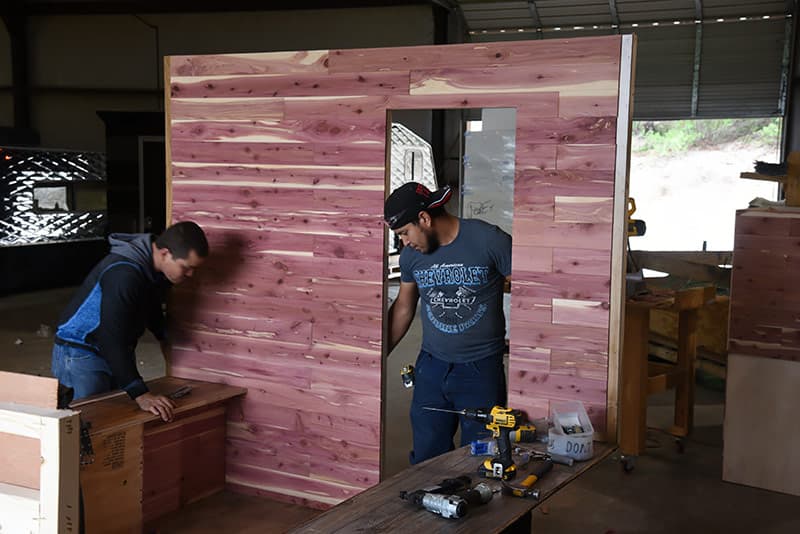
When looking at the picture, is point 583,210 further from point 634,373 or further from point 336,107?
point 634,373

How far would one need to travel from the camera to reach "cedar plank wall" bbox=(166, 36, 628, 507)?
141 inches

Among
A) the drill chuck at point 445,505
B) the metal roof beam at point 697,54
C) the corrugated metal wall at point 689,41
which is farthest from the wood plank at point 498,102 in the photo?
the metal roof beam at point 697,54

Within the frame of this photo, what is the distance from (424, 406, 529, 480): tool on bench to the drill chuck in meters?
0.34

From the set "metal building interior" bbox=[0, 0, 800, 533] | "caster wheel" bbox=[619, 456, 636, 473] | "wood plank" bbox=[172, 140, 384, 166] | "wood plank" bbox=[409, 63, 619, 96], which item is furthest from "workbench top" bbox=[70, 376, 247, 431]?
"metal building interior" bbox=[0, 0, 800, 533]

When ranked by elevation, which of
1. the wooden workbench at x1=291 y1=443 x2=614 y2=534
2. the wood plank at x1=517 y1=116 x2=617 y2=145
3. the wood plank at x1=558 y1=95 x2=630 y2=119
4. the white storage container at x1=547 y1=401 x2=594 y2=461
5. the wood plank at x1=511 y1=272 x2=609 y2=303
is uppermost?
the wood plank at x1=558 y1=95 x2=630 y2=119

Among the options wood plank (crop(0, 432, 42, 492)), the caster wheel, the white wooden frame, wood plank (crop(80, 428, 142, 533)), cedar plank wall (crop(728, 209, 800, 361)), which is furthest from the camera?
the caster wheel

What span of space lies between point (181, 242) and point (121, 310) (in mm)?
434

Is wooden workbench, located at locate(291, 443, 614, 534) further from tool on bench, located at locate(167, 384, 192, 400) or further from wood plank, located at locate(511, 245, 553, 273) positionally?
tool on bench, located at locate(167, 384, 192, 400)

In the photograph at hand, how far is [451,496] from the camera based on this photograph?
101 inches

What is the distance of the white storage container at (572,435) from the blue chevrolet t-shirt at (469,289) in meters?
0.54

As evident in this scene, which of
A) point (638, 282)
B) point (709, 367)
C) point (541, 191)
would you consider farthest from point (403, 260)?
point (709, 367)

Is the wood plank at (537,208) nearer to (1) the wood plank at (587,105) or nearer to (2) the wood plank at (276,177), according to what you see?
(1) the wood plank at (587,105)

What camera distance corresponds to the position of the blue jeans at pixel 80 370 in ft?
13.3

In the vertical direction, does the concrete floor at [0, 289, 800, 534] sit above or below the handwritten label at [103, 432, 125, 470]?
below
